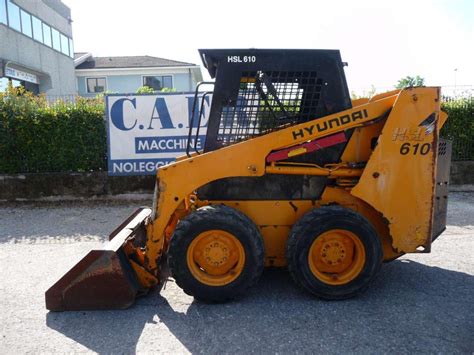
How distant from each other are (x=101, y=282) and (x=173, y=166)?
1284mm

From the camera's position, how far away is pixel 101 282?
12.4ft

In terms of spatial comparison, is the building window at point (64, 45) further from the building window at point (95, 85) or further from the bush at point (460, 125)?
the bush at point (460, 125)

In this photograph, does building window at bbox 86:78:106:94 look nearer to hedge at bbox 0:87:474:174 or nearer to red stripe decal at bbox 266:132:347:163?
hedge at bbox 0:87:474:174

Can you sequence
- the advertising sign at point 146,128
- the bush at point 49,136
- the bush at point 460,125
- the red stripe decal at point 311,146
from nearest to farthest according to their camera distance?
the red stripe decal at point 311,146, the advertising sign at point 146,128, the bush at point 49,136, the bush at point 460,125

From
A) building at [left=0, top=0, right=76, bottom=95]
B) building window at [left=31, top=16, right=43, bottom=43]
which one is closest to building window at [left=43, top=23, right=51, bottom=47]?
building at [left=0, top=0, right=76, bottom=95]

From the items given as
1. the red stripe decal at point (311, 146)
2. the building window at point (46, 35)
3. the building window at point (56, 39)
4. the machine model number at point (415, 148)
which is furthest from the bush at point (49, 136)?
the building window at point (56, 39)

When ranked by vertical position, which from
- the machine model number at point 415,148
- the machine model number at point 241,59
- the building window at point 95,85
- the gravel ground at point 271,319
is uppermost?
the building window at point 95,85

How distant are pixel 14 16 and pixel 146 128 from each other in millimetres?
16908

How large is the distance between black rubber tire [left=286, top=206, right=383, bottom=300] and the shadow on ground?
14cm

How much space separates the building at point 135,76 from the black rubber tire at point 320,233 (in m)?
24.1

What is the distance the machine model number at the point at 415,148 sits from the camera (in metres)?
3.93

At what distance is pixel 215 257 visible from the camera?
393 centimetres

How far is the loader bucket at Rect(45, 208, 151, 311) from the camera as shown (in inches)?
147

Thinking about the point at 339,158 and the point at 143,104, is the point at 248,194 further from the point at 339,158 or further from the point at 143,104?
the point at 143,104
